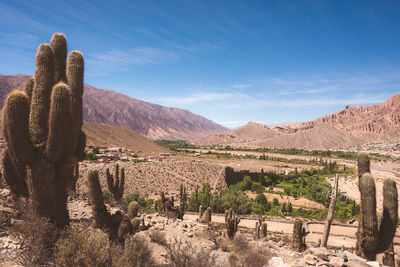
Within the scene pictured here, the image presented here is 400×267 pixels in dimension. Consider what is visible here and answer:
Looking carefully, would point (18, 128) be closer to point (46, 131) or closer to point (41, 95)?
point (46, 131)

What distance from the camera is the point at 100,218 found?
7793mm

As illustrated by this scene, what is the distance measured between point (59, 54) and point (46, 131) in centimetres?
251

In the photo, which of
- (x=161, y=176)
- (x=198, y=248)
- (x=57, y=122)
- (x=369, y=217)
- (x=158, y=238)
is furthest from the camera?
(x=161, y=176)

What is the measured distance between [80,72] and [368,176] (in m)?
10.2

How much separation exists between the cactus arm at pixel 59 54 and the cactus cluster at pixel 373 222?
34.6 feet

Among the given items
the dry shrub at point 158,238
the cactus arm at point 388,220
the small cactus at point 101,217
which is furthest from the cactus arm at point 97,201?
the cactus arm at point 388,220

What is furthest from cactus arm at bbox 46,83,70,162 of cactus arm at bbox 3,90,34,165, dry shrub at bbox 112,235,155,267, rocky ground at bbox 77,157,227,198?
rocky ground at bbox 77,157,227,198

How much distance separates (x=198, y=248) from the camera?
32.2 ft

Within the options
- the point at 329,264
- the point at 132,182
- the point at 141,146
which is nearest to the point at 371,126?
the point at 141,146

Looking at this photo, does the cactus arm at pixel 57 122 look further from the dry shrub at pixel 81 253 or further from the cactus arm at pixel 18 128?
the dry shrub at pixel 81 253

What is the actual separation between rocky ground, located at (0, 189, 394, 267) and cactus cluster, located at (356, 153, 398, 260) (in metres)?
0.68

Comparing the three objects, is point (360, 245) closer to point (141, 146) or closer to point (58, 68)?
point (58, 68)

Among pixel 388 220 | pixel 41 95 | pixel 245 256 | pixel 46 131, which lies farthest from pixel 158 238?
pixel 388 220

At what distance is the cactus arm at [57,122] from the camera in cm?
598
